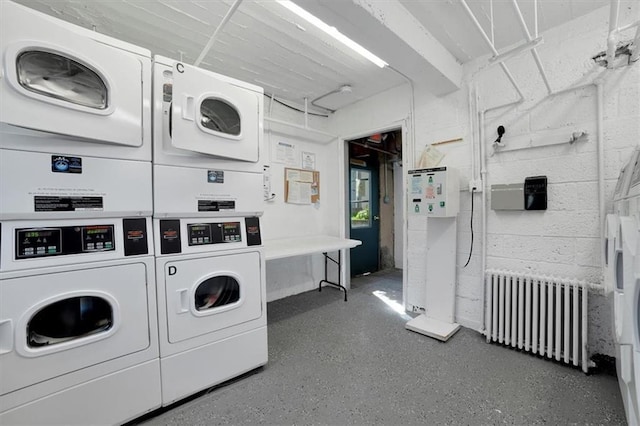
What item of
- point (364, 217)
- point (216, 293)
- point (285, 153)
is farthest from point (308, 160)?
point (216, 293)

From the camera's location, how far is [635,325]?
37.3 inches

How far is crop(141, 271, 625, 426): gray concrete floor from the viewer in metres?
1.53

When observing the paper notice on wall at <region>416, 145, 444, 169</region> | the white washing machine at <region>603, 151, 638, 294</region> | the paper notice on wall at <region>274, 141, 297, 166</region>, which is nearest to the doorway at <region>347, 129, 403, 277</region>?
the paper notice on wall at <region>274, 141, 297, 166</region>

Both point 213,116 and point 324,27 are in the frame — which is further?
point 324,27

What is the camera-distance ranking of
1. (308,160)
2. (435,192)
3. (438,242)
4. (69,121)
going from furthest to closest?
(308,160)
(438,242)
(435,192)
(69,121)

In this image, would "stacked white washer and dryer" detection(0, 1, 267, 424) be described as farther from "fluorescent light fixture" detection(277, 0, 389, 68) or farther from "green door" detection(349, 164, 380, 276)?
"green door" detection(349, 164, 380, 276)

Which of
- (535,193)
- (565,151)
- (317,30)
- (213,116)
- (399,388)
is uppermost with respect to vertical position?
(317,30)

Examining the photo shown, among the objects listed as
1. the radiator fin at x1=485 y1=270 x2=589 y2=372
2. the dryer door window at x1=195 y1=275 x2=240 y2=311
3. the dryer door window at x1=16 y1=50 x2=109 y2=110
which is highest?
the dryer door window at x1=16 y1=50 x2=109 y2=110

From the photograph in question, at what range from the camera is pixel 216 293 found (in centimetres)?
184

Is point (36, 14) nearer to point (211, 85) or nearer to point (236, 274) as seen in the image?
point (211, 85)

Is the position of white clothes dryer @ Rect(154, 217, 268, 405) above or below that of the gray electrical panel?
below

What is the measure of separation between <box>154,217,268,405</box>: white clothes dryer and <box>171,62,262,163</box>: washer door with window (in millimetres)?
490

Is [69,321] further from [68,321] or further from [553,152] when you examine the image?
[553,152]

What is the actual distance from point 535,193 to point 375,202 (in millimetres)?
2862
